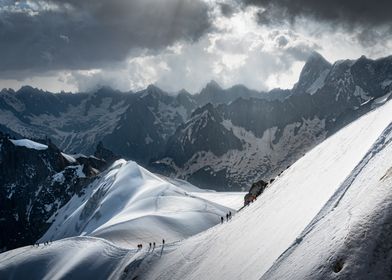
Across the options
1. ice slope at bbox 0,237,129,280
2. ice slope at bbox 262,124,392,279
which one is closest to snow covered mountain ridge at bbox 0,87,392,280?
ice slope at bbox 262,124,392,279

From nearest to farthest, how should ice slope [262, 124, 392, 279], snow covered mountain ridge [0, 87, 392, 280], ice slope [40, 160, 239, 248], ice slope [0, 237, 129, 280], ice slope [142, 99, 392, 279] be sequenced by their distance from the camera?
ice slope [262, 124, 392, 279] → snow covered mountain ridge [0, 87, 392, 280] → ice slope [142, 99, 392, 279] → ice slope [0, 237, 129, 280] → ice slope [40, 160, 239, 248]

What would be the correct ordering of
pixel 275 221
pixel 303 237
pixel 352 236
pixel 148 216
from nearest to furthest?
1. pixel 352 236
2. pixel 303 237
3. pixel 275 221
4. pixel 148 216

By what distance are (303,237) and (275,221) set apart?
461 inches

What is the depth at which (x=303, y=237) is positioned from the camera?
35719 mm

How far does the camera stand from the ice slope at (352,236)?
1101 inches

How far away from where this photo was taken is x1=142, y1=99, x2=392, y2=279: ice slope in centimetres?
4072

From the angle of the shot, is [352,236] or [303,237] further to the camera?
[303,237]

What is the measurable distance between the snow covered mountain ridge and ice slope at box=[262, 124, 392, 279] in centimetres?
6

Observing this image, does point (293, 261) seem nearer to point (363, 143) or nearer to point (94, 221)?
point (363, 143)

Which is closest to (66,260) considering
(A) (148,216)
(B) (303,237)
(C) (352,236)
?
(A) (148,216)

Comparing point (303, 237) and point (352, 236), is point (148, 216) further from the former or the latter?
point (352, 236)

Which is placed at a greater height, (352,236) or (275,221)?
(352,236)

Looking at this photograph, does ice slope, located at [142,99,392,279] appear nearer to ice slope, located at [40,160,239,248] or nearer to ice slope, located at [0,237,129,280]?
ice slope, located at [0,237,129,280]

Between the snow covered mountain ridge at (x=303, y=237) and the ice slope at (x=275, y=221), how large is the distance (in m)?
0.12
